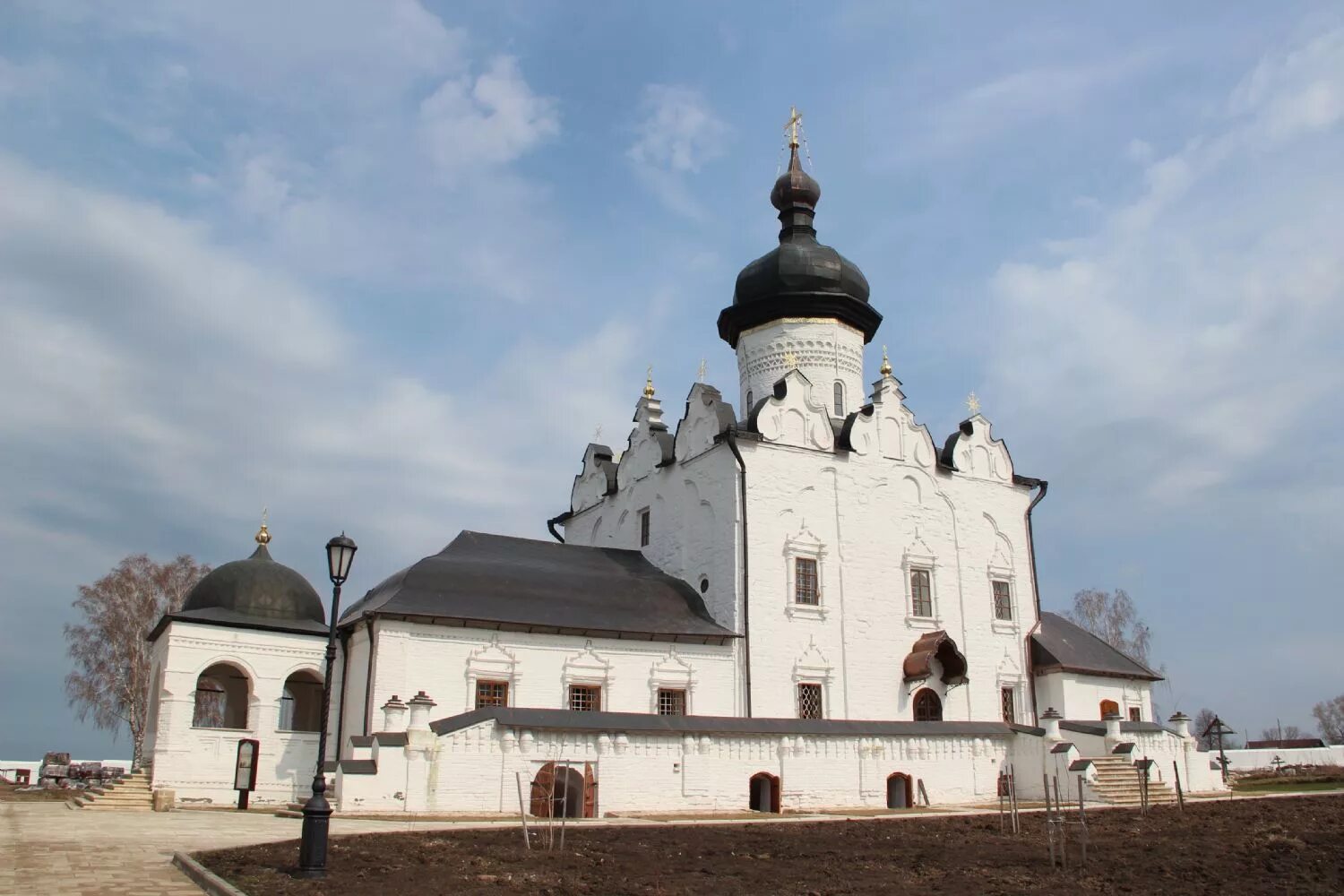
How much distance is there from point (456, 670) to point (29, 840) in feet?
28.0

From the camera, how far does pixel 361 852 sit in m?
11.1

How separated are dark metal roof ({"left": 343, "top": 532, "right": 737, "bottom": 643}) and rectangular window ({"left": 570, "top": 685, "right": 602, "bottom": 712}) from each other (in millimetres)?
1046

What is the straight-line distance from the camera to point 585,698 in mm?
21188

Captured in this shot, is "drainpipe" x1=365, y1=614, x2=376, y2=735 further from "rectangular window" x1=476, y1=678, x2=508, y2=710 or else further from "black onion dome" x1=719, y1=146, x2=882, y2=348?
"black onion dome" x1=719, y1=146, x2=882, y2=348

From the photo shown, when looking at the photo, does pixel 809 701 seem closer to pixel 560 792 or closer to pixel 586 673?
pixel 586 673

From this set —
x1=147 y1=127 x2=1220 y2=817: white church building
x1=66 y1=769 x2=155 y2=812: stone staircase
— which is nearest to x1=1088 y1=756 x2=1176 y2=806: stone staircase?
x1=147 y1=127 x2=1220 y2=817: white church building

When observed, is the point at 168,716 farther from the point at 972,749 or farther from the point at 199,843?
the point at 972,749

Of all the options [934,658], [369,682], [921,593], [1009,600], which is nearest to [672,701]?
[369,682]

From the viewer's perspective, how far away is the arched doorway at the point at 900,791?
20.0 m

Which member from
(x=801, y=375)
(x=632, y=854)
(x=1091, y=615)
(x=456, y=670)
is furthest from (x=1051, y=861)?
(x=1091, y=615)

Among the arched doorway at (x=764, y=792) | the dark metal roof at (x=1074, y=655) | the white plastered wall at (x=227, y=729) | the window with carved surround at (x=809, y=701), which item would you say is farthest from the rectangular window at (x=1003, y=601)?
the white plastered wall at (x=227, y=729)

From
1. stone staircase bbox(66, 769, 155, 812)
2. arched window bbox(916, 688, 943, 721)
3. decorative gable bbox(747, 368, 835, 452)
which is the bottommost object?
stone staircase bbox(66, 769, 155, 812)

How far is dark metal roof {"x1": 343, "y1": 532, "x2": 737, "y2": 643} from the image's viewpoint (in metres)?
20.5

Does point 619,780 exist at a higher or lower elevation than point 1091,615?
lower
